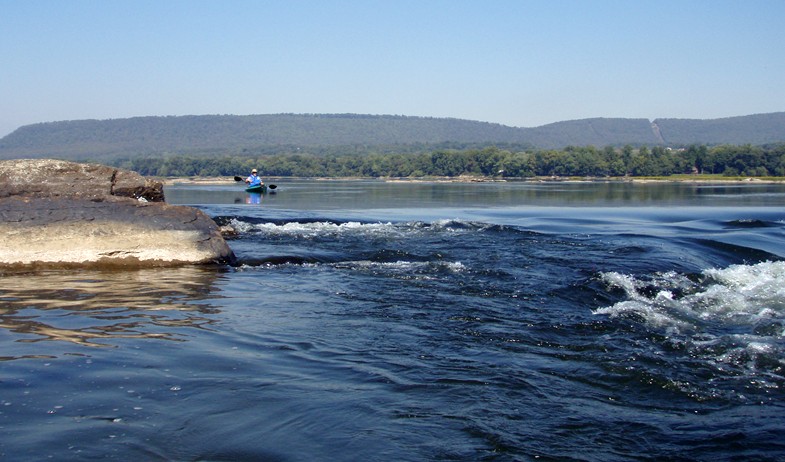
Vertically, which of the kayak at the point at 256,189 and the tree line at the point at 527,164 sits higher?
the tree line at the point at 527,164

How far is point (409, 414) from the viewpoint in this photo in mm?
6273

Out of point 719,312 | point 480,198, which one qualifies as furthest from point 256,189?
point 719,312

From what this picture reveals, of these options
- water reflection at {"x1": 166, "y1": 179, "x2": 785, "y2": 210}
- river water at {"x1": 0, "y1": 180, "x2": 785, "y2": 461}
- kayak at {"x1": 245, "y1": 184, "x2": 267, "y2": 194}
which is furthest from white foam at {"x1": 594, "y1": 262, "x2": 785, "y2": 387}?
kayak at {"x1": 245, "y1": 184, "x2": 267, "y2": 194}

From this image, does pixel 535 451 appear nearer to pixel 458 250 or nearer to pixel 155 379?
pixel 155 379

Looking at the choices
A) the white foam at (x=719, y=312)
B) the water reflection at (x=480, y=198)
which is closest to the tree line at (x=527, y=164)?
the water reflection at (x=480, y=198)

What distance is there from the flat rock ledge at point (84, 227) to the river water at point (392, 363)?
60 cm

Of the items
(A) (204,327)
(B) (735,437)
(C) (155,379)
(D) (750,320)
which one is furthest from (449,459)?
(D) (750,320)

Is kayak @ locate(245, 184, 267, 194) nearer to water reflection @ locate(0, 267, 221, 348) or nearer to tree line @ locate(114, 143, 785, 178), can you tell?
water reflection @ locate(0, 267, 221, 348)

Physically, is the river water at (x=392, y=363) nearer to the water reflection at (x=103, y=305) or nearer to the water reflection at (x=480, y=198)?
the water reflection at (x=103, y=305)

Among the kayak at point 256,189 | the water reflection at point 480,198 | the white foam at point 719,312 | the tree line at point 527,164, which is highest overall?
the tree line at point 527,164

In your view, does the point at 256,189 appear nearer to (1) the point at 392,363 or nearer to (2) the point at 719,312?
(2) the point at 719,312

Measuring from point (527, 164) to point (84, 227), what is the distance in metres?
153

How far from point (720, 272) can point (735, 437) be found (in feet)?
33.9

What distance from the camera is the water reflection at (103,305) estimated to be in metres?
8.65
